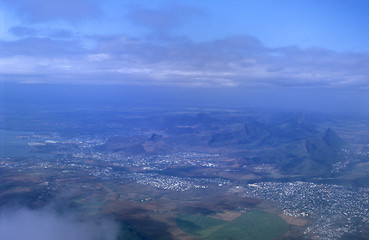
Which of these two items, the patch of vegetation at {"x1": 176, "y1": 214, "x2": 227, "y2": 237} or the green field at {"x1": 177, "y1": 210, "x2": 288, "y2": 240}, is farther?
the patch of vegetation at {"x1": 176, "y1": 214, "x2": 227, "y2": 237}

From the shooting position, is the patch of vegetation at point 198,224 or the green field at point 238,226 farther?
the patch of vegetation at point 198,224

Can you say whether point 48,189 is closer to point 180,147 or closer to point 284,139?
point 180,147

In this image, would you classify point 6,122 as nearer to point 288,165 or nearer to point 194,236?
point 288,165

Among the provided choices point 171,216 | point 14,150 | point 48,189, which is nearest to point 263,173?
point 171,216

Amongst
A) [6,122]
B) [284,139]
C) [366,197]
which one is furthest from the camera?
[6,122]

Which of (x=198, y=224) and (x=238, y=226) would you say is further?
Answer: (x=198, y=224)

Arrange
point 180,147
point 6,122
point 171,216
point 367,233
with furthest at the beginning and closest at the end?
point 6,122
point 180,147
point 171,216
point 367,233

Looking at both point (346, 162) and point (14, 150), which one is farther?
point (14, 150)
